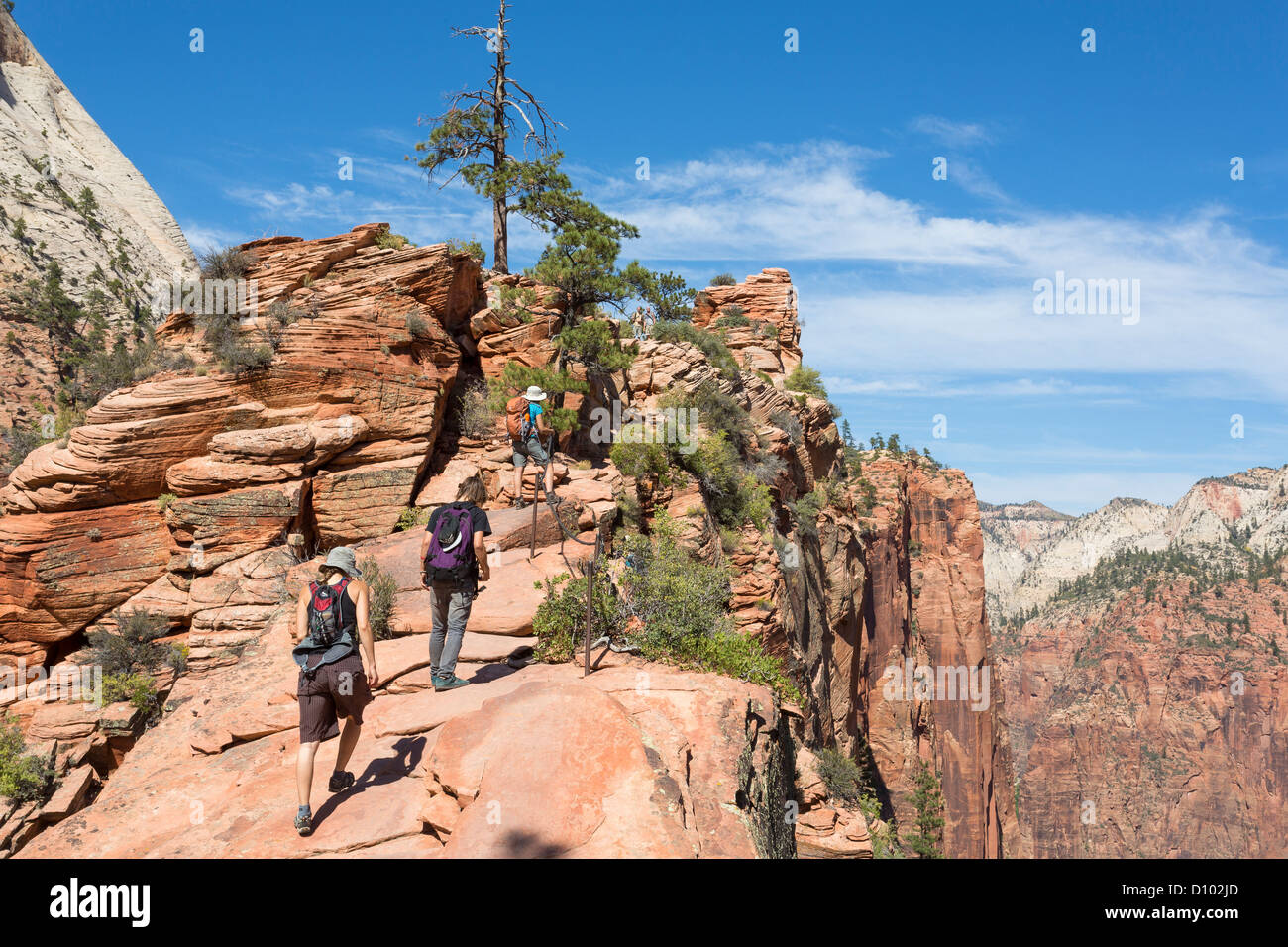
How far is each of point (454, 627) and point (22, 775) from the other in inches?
203

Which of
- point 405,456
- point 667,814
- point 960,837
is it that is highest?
point 405,456

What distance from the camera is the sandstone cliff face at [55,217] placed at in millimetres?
35938

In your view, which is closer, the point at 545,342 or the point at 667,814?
the point at 667,814

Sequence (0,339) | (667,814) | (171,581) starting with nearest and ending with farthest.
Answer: (667,814) < (171,581) < (0,339)

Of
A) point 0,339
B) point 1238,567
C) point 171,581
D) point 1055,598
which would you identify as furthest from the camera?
point 1055,598

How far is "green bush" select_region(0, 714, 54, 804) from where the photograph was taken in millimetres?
7755

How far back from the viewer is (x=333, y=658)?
5.45 m

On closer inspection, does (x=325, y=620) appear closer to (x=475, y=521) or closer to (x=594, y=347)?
(x=475, y=521)

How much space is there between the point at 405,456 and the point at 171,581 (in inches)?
147

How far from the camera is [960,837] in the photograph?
1769 inches

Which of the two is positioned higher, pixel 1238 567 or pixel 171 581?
pixel 171 581

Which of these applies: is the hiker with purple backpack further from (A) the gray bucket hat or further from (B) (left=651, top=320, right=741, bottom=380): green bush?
(B) (left=651, top=320, right=741, bottom=380): green bush

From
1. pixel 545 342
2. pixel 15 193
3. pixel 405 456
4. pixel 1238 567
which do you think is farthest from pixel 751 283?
pixel 1238 567
